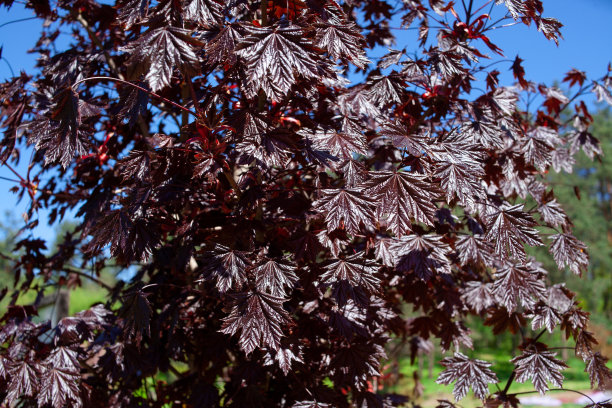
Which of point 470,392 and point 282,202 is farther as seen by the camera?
point 470,392

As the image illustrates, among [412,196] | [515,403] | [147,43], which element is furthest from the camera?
[515,403]

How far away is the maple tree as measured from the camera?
1835 millimetres

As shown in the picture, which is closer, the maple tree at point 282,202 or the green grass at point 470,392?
the maple tree at point 282,202

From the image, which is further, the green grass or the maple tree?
the green grass

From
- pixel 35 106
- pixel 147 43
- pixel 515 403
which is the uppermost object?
pixel 35 106

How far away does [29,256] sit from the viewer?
317 cm

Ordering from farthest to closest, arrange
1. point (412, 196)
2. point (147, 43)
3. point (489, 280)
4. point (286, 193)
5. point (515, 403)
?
point (489, 280), point (515, 403), point (286, 193), point (412, 196), point (147, 43)

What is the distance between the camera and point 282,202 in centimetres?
224

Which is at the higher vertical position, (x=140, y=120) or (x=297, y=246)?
(x=140, y=120)

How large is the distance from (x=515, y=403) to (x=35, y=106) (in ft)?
11.3

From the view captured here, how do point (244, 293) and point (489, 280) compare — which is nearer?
point (244, 293)

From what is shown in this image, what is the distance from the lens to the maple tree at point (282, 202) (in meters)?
1.83

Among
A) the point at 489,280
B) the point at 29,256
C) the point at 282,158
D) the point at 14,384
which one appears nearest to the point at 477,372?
the point at 489,280

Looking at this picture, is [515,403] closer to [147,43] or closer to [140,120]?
[147,43]
